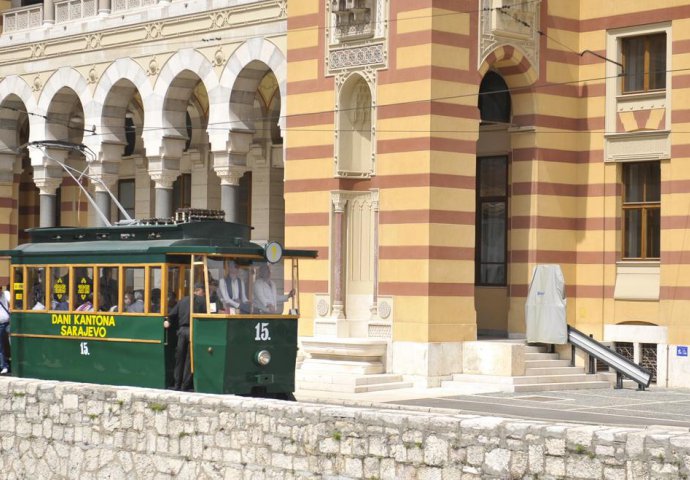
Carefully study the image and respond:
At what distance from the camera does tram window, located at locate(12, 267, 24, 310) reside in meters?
21.7

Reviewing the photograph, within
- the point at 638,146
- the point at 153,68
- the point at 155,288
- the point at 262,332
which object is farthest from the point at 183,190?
the point at 262,332

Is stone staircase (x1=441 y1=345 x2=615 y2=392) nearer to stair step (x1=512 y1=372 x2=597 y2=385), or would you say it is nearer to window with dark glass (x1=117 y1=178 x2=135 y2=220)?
stair step (x1=512 y1=372 x2=597 y2=385)

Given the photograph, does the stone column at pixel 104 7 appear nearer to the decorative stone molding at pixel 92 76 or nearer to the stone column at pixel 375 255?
the decorative stone molding at pixel 92 76

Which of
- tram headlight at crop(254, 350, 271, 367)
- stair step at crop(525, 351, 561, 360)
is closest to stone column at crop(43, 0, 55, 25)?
stair step at crop(525, 351, 561, 360)

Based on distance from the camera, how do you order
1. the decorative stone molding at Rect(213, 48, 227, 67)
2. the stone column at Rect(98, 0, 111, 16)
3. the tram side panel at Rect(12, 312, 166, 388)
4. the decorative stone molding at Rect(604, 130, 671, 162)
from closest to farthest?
1. the tram side panel at Rect(12, 312, 166, 388)
2. the decorative stone molding at Rect(604, 130, 671, 162)
3. the decorative stone molding at Rect(213, 48, 227, 67)
4. the stone column at Rect(98, 0, 111, 16)

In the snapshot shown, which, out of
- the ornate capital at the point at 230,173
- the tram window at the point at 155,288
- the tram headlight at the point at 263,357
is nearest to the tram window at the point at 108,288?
the tram window at the point at 155,288

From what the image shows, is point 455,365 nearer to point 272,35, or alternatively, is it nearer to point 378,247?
point 378,247

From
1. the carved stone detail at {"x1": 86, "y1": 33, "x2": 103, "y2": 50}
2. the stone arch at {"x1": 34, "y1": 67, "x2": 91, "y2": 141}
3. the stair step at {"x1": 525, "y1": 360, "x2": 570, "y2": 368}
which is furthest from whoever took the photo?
the stone arch at {"x1": 34, "y1": 67, "x2": 91, "y2": 141}

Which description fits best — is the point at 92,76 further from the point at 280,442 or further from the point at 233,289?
the point at 280,442

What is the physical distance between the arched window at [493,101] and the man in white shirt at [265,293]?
36.1 ft

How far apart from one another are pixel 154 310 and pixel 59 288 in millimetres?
2306

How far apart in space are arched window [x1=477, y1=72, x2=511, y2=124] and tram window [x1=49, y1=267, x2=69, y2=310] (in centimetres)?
1140

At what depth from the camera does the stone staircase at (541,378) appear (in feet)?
85.4

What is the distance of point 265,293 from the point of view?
63.8 feet
